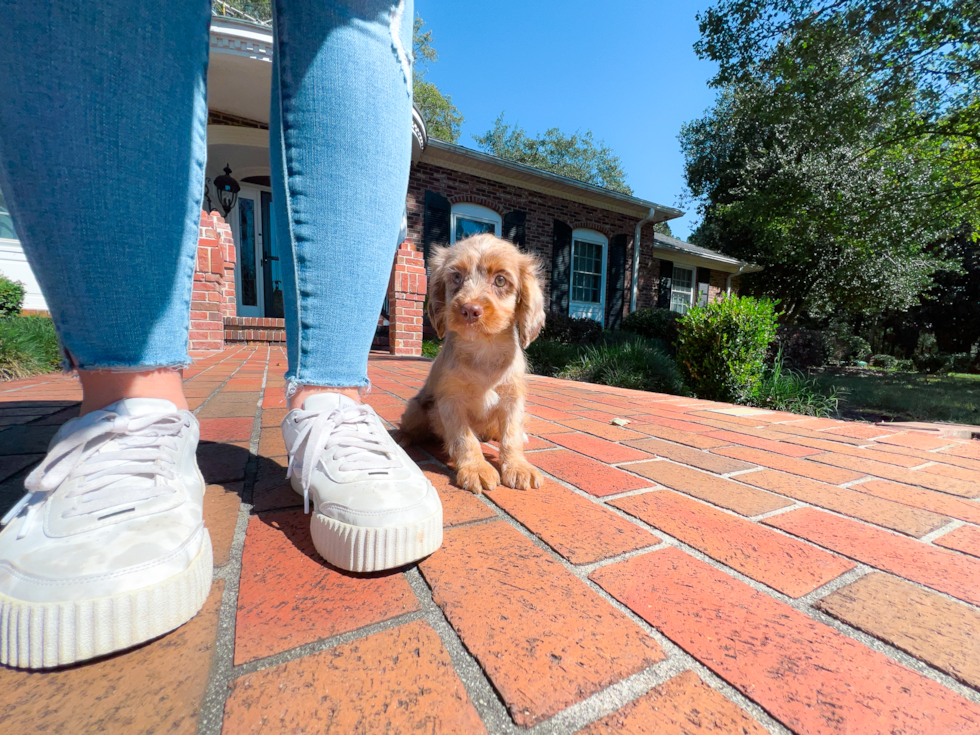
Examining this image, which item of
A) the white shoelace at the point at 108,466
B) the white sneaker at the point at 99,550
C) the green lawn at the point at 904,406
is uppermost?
the white shoelace at the point at 108,466

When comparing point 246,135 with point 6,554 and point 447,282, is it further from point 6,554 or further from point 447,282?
point 6,554

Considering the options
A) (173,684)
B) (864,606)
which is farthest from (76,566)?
(864,606)

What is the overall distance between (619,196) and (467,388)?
1307cm

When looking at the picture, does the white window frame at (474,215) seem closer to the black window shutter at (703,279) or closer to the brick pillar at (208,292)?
the brick pillar at (208,292)

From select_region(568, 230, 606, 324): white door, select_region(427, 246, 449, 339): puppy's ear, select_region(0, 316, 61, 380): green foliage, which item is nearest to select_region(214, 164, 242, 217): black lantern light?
select_region(0, 316, 61, 380): green foliage

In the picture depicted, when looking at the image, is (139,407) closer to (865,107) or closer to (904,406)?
(904,406)

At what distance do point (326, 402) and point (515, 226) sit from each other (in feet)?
38.2

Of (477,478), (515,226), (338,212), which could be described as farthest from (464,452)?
(515,226)

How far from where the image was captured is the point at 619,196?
13.1 metres

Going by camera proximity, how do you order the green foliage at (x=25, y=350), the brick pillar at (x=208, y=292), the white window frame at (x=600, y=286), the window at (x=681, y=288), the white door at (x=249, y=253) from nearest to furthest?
the green foliage at (x=25, y=350) → the brick pillar at (x=208, y=292) → the white door at (x=249, y=253) → the white window frame at (x=600, y=286) → the window at (x=681, y=288)

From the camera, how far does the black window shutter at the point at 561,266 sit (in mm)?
12852

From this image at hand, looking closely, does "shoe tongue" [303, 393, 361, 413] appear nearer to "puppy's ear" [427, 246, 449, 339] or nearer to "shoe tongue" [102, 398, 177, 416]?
"shoe tongue" [102, 398, 177, 416]

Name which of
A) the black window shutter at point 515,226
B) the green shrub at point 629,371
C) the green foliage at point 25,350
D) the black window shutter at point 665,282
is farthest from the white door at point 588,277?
the green foliage at point 25,350

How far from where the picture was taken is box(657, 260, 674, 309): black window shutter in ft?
52.3
